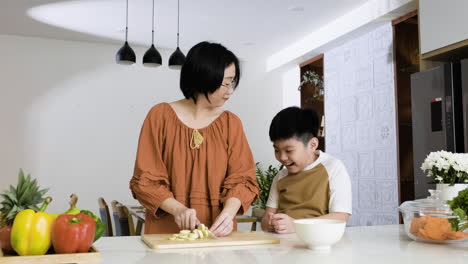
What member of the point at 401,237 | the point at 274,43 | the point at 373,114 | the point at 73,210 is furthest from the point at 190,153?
the point at 274,43

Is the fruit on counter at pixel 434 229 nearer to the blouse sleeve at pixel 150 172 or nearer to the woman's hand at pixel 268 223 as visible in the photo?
the woman's hand at pixel 268 223

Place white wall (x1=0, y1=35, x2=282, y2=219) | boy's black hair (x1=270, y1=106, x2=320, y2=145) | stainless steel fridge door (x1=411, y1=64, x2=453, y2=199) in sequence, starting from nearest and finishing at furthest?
boy's black hair (x1=270, y1=106, x2=320, y2=145)
stainless steel fridge door (x1=411, y1=64, x2=453, y2=199)
white wall (x1=0, y1=35, x2=282, y2=219)

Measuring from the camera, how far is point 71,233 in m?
1.02

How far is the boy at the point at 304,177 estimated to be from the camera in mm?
1680

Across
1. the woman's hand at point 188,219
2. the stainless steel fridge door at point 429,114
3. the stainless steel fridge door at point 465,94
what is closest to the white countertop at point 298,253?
the woman's hand at point 188,219

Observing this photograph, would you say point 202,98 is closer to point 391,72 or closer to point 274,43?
point 391,72

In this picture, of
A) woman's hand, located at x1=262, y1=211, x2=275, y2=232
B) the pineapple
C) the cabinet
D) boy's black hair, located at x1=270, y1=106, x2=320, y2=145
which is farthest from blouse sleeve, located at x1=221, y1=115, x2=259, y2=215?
the cabinet

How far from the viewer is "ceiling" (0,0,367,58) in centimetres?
416

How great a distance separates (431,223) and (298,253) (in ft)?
1.35

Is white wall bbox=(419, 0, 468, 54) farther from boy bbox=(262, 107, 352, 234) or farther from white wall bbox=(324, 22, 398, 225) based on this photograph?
boy bbox=(262, 107, 352, 234)

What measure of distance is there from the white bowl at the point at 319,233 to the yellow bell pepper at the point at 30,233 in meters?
0.60

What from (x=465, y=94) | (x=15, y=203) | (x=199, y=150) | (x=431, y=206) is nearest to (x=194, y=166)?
(x=199, y=150)

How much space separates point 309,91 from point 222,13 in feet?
6.57

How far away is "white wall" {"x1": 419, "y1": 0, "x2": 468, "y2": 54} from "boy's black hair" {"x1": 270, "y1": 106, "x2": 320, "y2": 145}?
1795mm
